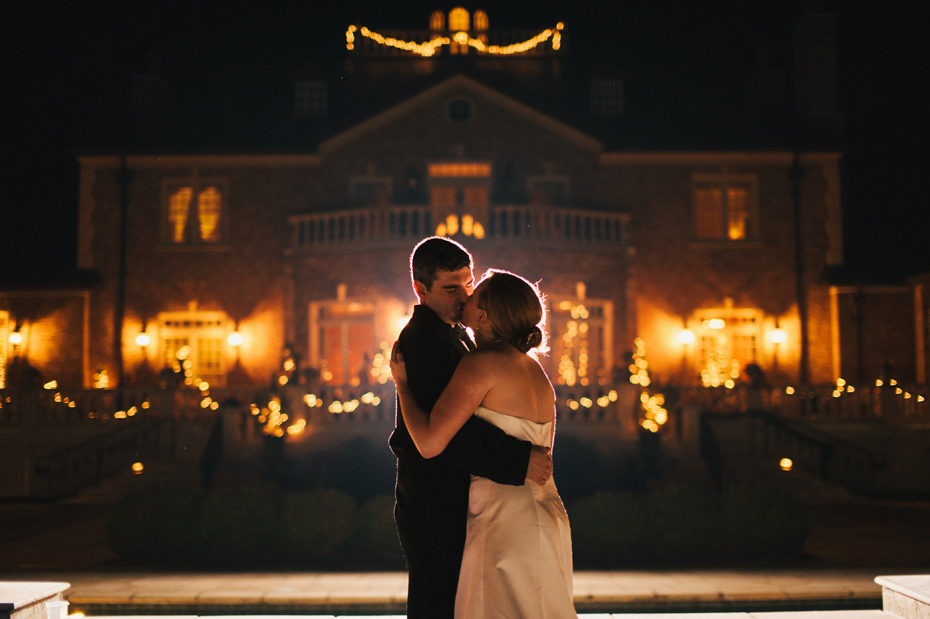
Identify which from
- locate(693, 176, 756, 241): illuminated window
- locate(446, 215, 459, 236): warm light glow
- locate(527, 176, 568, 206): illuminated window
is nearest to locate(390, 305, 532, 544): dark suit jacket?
locate(446, 215, 459, 236): warm light glow

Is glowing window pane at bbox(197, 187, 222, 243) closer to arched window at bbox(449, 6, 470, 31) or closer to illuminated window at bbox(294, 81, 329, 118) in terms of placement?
illuminated window at bbox(294, 81, 329, 118)

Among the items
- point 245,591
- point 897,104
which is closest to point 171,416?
point 245,591

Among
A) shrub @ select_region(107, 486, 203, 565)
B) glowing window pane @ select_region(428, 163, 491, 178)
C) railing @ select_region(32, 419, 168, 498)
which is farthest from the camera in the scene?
glowing window pane @ select_region(428, 163, 491, 178)

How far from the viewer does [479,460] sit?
3223 millimetres

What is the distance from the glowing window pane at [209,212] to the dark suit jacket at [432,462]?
770 inches

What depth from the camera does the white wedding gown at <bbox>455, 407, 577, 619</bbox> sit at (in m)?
3.28

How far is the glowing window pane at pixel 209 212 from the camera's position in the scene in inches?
860

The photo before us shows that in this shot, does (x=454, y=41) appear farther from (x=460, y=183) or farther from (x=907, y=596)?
(x=907, y=596)

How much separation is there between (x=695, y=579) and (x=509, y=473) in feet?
18.2

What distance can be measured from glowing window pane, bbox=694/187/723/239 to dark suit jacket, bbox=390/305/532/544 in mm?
19439

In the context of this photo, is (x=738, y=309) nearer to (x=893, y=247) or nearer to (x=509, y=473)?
(x=893, y=247)

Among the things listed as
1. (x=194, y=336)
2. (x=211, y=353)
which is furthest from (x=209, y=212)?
(x=211, y=353)

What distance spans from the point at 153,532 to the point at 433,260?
24.3 ft

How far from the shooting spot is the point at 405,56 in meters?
24.6
